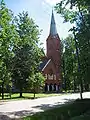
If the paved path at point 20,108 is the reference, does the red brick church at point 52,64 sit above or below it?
above

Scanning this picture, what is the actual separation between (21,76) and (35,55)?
426cm

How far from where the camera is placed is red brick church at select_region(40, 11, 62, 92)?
79.5 m

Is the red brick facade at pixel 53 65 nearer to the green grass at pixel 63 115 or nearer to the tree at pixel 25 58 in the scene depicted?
the tree at pixel 25 58

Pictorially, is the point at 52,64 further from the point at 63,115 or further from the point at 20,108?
the point at 63,115

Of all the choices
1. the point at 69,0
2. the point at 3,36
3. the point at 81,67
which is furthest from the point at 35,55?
the point at 69,0

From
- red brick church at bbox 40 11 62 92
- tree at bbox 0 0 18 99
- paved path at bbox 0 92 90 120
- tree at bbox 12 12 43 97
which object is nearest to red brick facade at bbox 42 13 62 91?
red brick church at bbox 40 11 62 92

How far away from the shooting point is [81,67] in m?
24.1

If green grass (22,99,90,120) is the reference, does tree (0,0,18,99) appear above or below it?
above

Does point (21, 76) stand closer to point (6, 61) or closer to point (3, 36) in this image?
point (6, 61)

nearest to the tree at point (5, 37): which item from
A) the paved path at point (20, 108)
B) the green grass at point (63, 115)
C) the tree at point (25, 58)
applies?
the tree at point (25, 58)

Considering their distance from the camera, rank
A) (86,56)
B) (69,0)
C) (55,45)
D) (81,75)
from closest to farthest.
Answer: (69,0) < (86,56) < (81,75) < (55,45)

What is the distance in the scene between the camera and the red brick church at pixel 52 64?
79.5 metres

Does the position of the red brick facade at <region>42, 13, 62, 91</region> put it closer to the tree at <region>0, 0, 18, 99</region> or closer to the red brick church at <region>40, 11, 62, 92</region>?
the red brick church at <region>40, 11, 62, 92</region>

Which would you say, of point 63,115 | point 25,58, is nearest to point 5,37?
point 25,58
